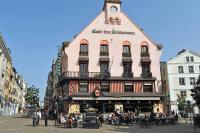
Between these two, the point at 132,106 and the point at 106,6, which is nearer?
the point at 132,106

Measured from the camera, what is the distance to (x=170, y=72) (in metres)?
67.8

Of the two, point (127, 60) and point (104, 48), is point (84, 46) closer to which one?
point (104, 48)

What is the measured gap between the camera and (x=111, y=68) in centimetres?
4809

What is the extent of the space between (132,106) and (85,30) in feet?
46.2

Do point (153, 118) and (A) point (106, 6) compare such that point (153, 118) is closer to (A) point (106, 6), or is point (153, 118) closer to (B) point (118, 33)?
(B) point (118, 33)

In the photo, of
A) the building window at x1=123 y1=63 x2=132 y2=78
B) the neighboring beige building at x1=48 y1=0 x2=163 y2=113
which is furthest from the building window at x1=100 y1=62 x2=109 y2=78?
the building window at x1=123 y1=63 x2=132 y2=78

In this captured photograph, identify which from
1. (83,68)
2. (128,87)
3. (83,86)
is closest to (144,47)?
(128,87)

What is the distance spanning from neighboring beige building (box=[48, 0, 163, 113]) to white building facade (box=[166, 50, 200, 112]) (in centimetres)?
1829

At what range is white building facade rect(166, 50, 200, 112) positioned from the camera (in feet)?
218

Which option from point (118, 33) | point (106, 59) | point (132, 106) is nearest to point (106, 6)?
point (118, 33)

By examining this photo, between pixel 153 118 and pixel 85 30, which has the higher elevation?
pixel 85 30

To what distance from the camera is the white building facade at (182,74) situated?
6656 cm

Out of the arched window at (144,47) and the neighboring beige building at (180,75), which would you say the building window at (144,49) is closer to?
the arched window at (144,47)

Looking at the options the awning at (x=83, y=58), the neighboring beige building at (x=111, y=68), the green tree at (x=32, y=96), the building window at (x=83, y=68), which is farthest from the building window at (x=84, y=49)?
the green tree at (x=32, y=96)
